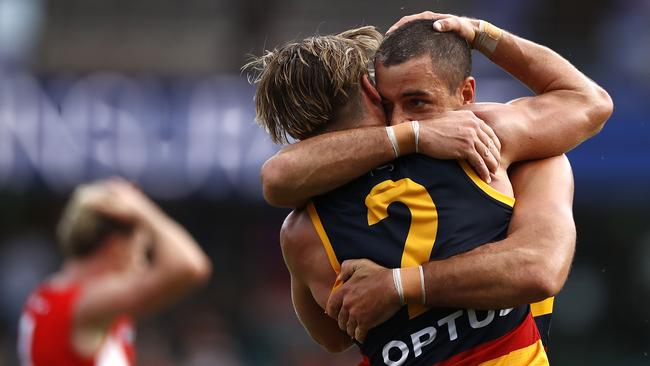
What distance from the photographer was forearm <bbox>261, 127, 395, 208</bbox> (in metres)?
3.50

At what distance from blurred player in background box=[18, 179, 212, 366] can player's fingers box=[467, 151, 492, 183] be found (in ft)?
12.2

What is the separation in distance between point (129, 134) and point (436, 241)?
38.8 ft

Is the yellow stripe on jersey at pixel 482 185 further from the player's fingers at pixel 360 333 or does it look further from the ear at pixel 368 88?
the player's fingers at pixel 360 333

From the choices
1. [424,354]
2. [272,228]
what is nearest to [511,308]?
[424,354]

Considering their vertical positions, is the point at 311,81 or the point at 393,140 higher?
the point at 311,81

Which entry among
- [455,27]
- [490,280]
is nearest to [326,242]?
[490,280]

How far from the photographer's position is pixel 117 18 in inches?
744

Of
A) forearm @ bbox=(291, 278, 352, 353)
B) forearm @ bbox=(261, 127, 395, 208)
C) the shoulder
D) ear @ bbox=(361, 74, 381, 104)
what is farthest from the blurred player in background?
ear @ bbox=(361, 74, 381, 104)

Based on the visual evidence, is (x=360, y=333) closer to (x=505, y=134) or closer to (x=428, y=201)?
(x=428, y=201)

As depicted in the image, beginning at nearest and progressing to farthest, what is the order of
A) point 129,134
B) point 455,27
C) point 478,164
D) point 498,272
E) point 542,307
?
point 498,272
point 478,164
point 455,27
point 542,307
point 129,134

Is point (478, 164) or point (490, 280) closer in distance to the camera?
point (490, 280)

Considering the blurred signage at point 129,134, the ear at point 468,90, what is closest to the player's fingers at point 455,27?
the ear at point 468,90

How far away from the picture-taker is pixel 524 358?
3.48 metres

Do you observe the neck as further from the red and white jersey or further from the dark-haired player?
the dark-haired player
